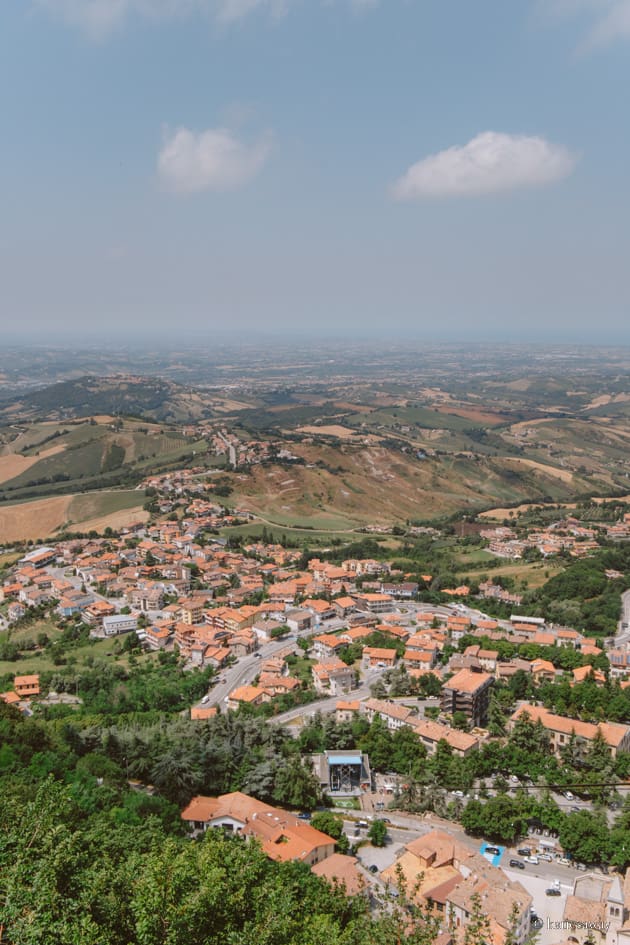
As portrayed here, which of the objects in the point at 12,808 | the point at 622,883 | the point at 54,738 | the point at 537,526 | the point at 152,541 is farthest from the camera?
the point at 537,526

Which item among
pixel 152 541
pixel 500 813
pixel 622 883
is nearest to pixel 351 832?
pixel 500 813

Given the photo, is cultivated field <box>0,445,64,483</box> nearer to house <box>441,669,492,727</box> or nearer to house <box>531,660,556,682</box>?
house <box>441,669,492,727</box>

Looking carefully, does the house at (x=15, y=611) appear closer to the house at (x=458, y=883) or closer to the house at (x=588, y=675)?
the house at (x=458, y=883)

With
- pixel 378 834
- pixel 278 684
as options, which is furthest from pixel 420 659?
pixel 378 834

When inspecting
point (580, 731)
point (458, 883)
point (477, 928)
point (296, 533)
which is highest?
point (477, 928)

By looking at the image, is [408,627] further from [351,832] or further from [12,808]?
[12,808]

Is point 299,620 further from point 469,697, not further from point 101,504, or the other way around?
point 101,504
